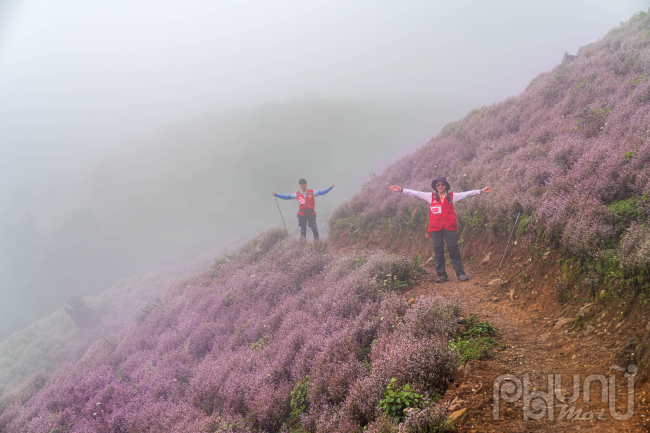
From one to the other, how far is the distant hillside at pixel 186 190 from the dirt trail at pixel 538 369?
3151cm

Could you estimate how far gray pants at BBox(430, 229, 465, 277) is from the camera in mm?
6969

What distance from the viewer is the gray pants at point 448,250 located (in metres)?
6.97

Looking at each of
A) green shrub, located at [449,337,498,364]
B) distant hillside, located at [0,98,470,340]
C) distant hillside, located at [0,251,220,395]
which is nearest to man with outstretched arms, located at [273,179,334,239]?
green shrub, located at [449,337,498,364]

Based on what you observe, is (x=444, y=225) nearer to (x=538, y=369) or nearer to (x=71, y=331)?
(x=538, y=369)

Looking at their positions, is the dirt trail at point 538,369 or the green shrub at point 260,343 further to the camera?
the green shrub at point 260,343

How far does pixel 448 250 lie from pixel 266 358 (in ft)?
16.5

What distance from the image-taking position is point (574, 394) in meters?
2.67

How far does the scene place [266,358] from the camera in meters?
5.85

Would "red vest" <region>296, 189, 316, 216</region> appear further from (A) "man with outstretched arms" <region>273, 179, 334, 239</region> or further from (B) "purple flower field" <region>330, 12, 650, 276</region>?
(B) "purple flower field" <region>330, 12, 650, 276</region>

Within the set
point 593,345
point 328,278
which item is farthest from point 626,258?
point 328,278

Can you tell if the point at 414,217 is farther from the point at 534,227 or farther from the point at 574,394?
the point at 574,394

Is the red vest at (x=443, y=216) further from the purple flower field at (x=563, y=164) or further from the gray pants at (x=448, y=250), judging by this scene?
the purple flower field at (x=563, y=164)

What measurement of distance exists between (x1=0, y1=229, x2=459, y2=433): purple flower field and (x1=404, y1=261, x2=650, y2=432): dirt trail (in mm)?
326

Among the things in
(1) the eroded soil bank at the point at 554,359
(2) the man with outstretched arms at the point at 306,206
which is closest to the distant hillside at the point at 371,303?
(1) the eroded soil bank at the point at 554,359
